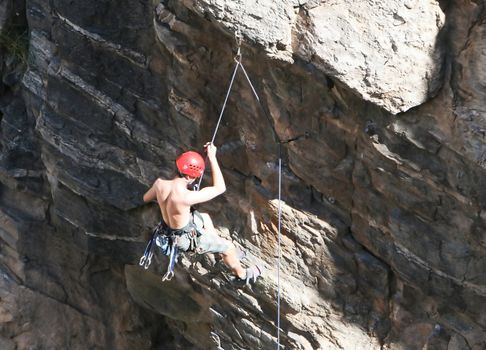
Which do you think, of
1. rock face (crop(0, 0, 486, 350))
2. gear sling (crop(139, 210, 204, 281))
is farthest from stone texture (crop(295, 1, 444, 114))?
gear sling (crop(139, 210, 204, 281))

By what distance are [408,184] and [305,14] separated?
1638 millimetres

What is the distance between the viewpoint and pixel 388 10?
20.3 ft

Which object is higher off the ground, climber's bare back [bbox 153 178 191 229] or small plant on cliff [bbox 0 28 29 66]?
climber's bare back [bbox 153 178 191 229]

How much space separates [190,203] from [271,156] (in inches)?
46.8

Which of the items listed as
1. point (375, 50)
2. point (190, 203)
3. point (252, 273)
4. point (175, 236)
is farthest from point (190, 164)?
point (252, 273)

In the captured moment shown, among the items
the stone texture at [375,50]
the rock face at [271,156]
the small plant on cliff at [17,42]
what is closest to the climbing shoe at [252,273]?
the rock face at [271,156]

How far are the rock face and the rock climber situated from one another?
738 mm

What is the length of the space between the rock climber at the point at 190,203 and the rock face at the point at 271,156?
74 cm

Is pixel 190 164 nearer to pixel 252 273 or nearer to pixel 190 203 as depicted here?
pixel 190 203

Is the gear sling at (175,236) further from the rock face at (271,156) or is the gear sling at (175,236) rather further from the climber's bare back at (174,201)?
the rock face at (271,156)

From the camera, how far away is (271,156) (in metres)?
7.48

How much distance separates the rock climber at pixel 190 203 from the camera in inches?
251

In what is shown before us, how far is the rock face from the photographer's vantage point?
6258 millimetres

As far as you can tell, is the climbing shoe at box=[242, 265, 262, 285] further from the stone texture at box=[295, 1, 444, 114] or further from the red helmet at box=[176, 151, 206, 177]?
the stone texture at box=[295, 1, 444, 114]
